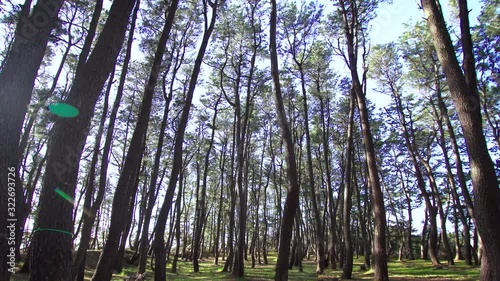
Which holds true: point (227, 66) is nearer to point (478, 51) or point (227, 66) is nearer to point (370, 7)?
point (370, 7)

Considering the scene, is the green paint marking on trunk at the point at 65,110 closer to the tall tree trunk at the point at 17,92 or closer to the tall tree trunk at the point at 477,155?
the tall tree trunk at the point at 17,92

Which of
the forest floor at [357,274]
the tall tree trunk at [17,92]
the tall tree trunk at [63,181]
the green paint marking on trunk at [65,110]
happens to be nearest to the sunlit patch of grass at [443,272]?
the forest floor at [357,274]

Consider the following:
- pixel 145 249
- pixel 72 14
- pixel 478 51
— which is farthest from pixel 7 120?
pixel 478 51

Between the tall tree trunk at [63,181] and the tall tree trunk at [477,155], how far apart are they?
5675 millimetres

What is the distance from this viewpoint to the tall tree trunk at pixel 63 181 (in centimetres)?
342

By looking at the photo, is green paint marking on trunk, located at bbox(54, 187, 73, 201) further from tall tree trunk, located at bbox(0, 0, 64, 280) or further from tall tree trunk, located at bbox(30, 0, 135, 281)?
tall tree trunk, located at bbox(0, 0, 64, 280)

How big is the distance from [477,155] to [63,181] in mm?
6032

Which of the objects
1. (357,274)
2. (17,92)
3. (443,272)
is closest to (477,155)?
(17,92)

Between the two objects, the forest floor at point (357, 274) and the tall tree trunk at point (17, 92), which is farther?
the forest floor at point (357, 274)

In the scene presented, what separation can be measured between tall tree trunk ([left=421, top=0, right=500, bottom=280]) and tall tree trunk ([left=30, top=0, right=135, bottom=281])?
5.68 metres

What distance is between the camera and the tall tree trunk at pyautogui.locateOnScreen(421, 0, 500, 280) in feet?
16.1

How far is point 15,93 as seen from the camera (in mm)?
3951

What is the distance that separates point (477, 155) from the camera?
5176 millimetres

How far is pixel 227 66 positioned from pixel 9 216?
15768 millimetres
